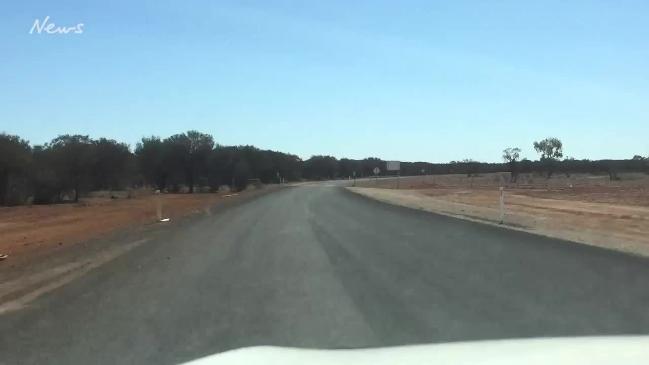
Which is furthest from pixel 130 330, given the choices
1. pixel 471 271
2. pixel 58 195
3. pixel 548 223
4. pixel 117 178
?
pixel 117 178

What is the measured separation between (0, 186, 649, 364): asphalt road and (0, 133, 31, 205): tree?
4763 centimetres

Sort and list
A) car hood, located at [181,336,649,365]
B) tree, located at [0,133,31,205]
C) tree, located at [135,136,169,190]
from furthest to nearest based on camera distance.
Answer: tree, located at [135,136,169,190], tree, located at [0,133,31,205], car hood, located at [181,336,649,365]

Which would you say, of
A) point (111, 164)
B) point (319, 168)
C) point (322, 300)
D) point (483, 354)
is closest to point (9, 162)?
point (111, 164)

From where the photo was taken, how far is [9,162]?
60406 mm

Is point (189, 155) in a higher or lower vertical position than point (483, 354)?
higher

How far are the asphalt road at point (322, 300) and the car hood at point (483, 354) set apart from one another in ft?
7.65

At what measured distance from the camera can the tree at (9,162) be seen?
59.7 meters

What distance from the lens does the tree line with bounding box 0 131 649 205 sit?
208 feet

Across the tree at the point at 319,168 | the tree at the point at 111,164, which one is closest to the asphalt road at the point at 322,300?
the tree at the point at 111,164

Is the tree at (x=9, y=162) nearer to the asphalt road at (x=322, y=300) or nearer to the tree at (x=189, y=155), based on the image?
the tree at (x=189, y=155)

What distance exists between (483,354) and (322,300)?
5.64 meters

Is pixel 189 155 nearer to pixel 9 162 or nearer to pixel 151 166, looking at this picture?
pixel 151 166

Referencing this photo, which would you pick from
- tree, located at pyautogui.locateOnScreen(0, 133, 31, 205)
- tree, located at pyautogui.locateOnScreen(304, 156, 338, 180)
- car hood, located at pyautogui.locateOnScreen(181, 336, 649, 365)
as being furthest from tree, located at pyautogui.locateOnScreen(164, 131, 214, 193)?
car hood, located at pyautogui.locateOnScreen(181, 336, 649, 365)

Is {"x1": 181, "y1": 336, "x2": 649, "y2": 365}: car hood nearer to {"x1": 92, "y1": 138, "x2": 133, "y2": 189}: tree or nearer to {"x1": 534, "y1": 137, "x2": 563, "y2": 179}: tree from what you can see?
{"x1": 92, "y1": 138, "x2": 133, "y2": 189}: tree
